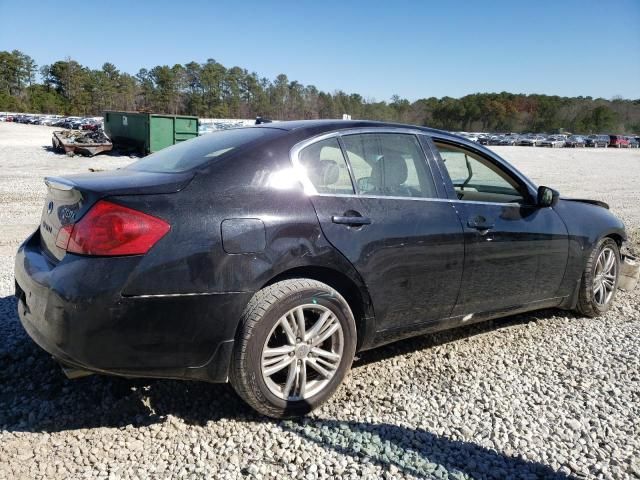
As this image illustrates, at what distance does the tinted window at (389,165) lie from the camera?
10.9ft

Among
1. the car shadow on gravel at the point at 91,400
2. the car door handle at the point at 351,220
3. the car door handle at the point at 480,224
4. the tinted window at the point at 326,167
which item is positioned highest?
the tinted window at the point at 326,167

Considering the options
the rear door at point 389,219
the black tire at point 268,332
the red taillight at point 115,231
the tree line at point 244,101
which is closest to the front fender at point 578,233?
the rear door at point 389,219

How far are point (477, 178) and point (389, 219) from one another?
1554 mm

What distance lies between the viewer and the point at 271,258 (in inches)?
108

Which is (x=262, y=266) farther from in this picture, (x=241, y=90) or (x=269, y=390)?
(x=241, y=90)

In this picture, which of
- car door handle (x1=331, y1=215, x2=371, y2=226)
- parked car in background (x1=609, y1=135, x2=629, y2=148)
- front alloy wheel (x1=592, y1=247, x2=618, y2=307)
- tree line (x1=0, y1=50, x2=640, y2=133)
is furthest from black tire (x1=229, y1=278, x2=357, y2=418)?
tree line (x1=0, y1=50, x2=640, y2=133)

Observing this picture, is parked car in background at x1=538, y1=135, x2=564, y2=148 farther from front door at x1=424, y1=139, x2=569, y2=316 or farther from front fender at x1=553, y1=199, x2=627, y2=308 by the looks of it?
front door at x1=424, y1=139, x2=569, y2=316

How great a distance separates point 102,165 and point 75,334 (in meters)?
19.9

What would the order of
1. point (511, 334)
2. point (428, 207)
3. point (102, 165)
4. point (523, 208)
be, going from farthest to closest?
point (102, 165), point (511, 334), point (523, 208), point (428, 207)

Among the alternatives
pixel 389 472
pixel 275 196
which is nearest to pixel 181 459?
pixel 389 472

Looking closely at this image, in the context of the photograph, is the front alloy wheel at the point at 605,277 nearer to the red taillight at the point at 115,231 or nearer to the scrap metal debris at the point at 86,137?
the red taillight at the point at 115,231

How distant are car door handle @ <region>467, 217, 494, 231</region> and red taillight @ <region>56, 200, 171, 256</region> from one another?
207 centimetres

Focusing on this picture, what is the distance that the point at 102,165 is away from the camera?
67.6ft

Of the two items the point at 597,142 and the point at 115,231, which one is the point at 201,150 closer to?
the point at 115,231
